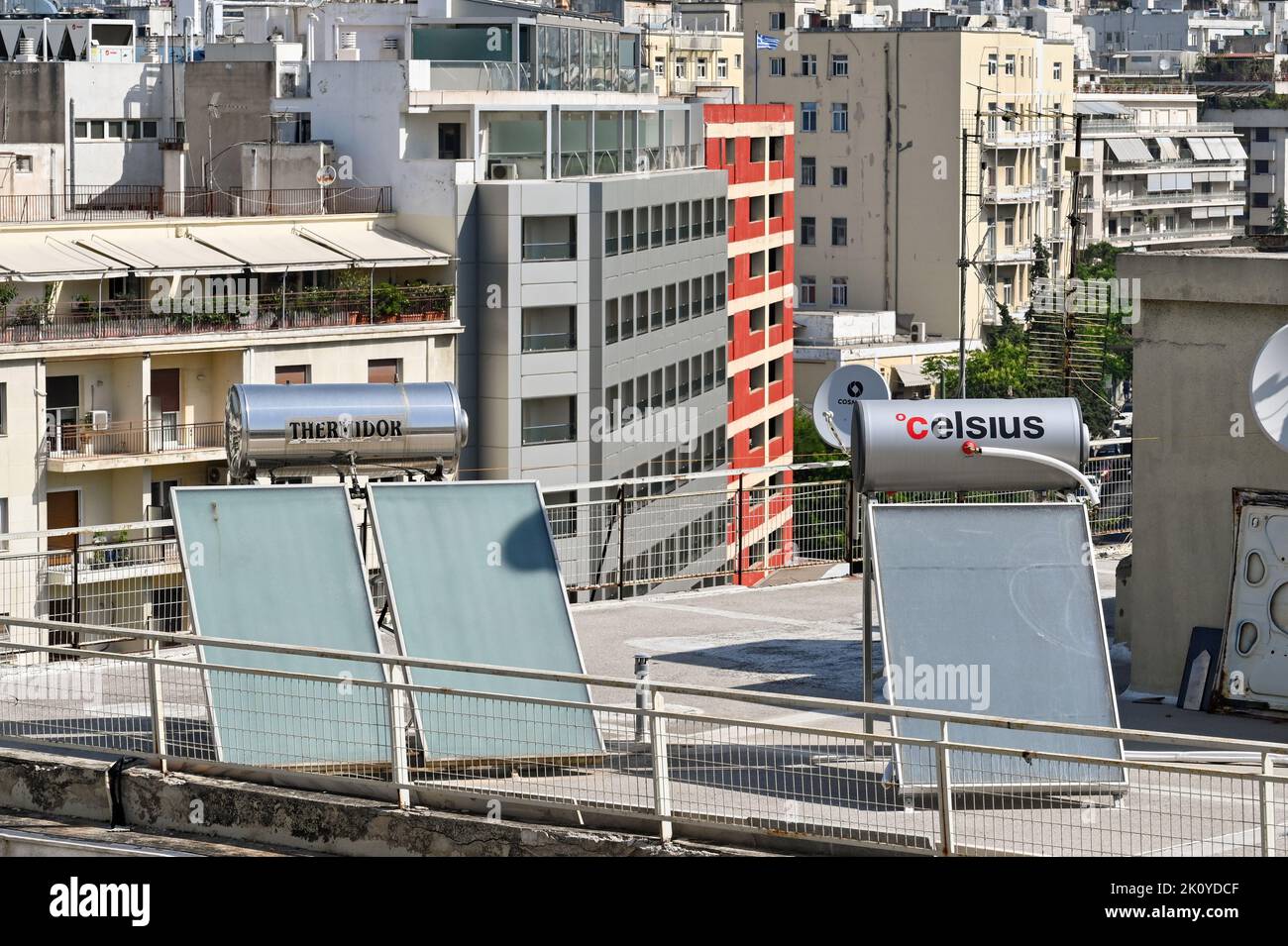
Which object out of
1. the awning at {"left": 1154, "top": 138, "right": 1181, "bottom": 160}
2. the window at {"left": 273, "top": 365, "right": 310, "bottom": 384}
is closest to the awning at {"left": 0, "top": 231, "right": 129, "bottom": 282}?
the window at {"left": 273, "top": 365, "right": 310, "bottom": 384}

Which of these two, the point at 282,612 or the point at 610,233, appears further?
the point at 610,233

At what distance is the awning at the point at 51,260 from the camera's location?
60125 millimetres

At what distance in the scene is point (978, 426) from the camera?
1351cm

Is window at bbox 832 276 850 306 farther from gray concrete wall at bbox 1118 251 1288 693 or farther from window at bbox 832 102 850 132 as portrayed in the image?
gray concrete wall at bbox 1118 251 1288 693

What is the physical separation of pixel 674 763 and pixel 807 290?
108 m

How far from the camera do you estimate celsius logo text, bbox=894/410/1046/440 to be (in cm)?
1343

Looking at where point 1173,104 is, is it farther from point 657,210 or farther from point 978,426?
point 978,426

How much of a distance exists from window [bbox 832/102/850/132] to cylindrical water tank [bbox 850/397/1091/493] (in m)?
103

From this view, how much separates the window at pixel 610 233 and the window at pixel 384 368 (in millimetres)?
8166

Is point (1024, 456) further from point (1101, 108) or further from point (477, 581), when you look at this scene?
point (1101, 108)

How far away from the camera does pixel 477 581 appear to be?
1309 cm

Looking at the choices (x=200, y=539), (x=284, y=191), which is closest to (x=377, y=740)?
(x=200, y=539)

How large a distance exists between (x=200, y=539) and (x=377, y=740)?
167 cm

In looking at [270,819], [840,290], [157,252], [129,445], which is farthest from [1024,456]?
Answer: [840,290]
